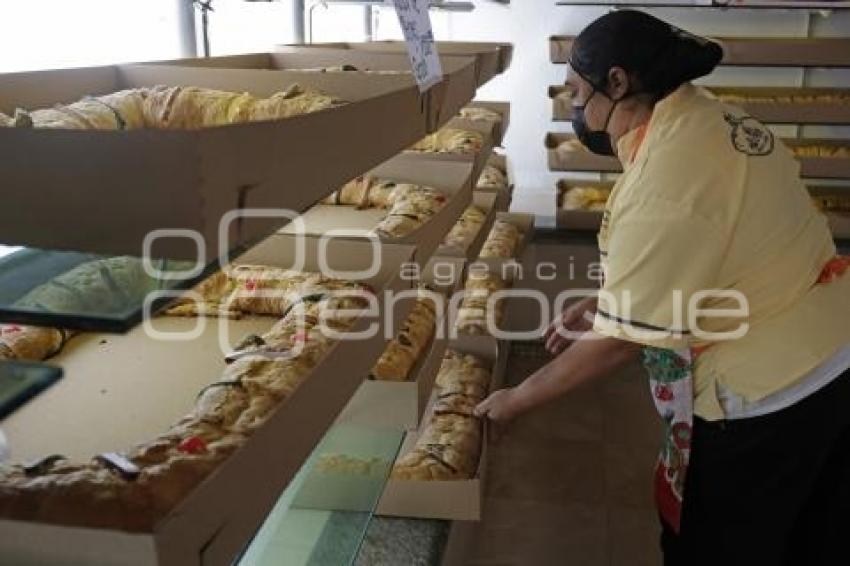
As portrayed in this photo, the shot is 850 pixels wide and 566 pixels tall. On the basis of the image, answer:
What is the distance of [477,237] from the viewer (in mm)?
2705

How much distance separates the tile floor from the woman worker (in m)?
0.40

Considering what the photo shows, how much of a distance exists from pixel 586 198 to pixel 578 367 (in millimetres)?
3023

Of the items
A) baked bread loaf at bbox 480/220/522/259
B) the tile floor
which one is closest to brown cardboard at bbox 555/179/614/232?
baked bread loaf at bbox 480/220/522/259

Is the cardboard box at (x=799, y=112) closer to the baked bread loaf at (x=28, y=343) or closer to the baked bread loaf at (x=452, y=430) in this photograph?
the baked bread loaf at (x=452, y=430)

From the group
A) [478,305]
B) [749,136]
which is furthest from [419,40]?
[478,305]

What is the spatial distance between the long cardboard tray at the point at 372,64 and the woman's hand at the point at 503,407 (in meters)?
0.55

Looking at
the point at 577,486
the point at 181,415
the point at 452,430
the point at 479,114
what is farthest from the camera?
the point at 479,114

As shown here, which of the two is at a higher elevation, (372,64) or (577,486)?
(372,64)

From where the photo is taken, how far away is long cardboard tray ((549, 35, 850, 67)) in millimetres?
4156

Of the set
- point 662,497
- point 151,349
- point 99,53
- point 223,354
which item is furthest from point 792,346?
point 99,53

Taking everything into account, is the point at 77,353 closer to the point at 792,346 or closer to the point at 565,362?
the point at 565,362

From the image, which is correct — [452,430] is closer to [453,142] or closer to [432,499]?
[432,499]

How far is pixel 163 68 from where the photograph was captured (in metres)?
1.75

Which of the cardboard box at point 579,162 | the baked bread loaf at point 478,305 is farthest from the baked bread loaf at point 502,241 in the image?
the cardboard box at point 579,162
